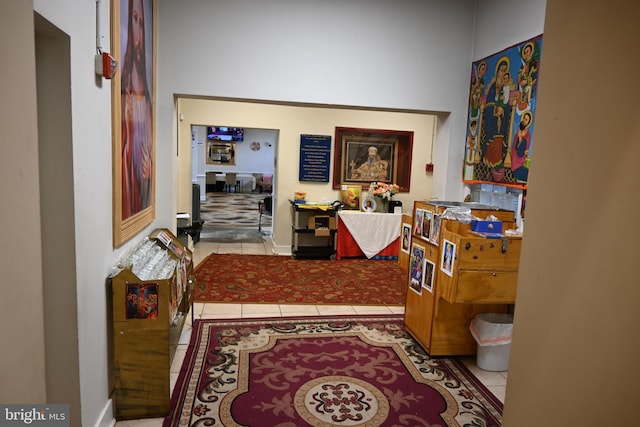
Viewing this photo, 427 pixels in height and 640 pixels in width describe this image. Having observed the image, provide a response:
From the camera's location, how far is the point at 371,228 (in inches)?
292

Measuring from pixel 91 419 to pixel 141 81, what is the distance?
232cm

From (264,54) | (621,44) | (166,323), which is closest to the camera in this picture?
(621,44)

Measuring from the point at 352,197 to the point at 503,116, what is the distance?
396cm

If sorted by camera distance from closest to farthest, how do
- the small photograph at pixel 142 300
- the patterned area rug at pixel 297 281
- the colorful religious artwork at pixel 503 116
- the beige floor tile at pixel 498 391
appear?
the small photograph at pixel 142 300 < the beige floor tile at pixel 498 391 < the colorful religious artwork at pixel 503 116 < the patterned area rug at pixel 297 281

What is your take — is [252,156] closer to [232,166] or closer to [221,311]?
[232,166]

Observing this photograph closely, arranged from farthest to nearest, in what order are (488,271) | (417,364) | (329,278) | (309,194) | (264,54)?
1. (309,194)
2. (329,278)
3. (264,54)
4. (417,364)
5. (488,271)

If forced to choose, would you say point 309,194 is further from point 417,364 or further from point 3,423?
point 3,423

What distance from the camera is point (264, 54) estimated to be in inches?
170

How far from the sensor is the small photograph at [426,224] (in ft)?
12.3

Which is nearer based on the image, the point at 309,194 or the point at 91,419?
the point at 91,419

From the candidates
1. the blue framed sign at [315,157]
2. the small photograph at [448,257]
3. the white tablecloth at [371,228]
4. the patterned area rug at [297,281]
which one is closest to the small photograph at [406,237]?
the small photograph at [448,257]

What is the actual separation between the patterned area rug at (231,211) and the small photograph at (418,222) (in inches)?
286

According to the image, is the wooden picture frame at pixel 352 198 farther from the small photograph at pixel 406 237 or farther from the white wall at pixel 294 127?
the small photograph at pixel 406 237

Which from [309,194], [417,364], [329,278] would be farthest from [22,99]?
[309,194]
